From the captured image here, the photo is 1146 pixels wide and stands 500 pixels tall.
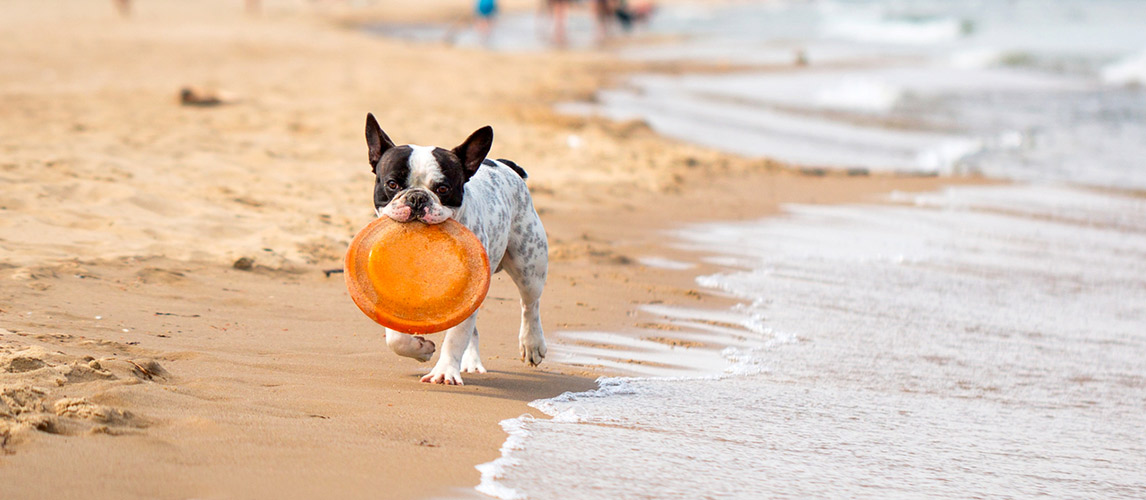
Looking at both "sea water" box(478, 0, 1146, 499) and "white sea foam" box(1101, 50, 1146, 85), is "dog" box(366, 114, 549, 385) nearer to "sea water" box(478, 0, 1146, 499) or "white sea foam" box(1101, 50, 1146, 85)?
→ "sea water" box(478, 0, 1146, 499)

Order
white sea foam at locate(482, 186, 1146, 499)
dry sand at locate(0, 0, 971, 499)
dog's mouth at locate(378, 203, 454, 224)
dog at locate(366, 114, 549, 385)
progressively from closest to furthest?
dry sand at locate(0, 0, 971, 499), white sea foam at locate(482, 186, 1146, 499), dog's mouth at locate(378, 203, 454, 224), dog at locate(366, 114, 549, 385)

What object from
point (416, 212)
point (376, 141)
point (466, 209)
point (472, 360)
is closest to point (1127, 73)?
point (472, 360)

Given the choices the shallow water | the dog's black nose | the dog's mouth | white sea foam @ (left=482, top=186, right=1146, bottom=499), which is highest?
the shallow water

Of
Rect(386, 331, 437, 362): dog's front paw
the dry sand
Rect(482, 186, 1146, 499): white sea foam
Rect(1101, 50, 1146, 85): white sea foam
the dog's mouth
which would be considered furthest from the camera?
Rect(1101, 50, 1146, 85): white sea foam

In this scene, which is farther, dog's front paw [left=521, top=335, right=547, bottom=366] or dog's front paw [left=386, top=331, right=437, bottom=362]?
dog's front paw [left=521, top=335, right=547, bottom=366]

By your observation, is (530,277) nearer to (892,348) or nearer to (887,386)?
(887,386)

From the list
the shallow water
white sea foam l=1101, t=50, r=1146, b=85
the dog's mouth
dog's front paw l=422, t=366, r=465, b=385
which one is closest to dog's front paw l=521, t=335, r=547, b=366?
dog's front paw l=422, t=366, r=465, b=385

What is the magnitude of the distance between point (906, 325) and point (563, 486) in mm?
3862

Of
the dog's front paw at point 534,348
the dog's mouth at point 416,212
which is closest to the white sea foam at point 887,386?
the dog's front paw at point 534,348

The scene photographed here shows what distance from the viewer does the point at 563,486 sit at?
3945 millimetres

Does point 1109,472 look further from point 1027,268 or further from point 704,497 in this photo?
point 1027,268

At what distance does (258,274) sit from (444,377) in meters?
2.33

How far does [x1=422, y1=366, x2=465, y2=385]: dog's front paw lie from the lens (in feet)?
17.2

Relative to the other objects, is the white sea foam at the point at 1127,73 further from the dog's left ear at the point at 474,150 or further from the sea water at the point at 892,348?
the dog's left ear at the point at 474,150
